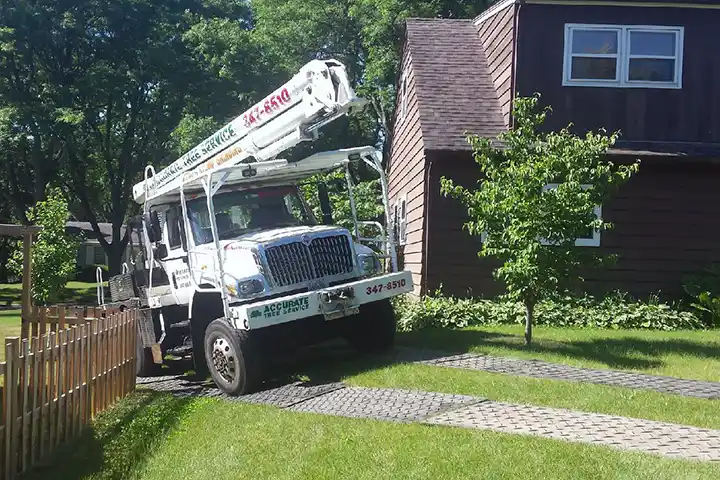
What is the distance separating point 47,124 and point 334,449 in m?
26.5

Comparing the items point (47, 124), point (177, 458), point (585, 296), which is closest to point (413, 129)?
point (585, 296)

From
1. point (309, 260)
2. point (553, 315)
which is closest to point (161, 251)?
point (309, 260)

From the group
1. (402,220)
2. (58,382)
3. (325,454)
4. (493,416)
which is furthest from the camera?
A: (402,220)

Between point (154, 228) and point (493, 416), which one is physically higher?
point (154, 228)

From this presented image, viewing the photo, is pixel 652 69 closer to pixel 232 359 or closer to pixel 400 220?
pixel 400 220

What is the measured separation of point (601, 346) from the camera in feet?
38.5

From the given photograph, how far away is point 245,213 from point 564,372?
15.4ft

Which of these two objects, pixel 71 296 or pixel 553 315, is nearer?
pixel 553 315

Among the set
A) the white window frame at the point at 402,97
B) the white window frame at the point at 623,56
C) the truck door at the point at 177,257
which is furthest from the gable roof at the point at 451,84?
the truck door at the point at 177,257

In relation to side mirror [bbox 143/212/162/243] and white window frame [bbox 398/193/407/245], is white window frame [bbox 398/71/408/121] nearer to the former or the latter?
white window frame [bbox 398/193/407/245]

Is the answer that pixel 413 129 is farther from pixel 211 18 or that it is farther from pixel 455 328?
pixel 211 18

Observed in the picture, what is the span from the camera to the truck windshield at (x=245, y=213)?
11023mm

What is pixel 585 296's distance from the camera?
15.2m

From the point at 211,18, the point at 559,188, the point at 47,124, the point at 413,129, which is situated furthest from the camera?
the point at 211,18
